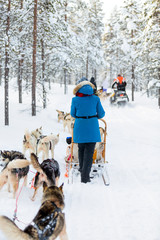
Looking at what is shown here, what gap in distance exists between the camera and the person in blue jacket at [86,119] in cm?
446

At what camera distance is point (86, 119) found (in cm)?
448

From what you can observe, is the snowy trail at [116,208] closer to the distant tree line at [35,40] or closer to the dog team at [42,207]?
the dog team at [42,207]

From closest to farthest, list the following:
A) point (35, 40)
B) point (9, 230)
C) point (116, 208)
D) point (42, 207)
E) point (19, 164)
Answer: point (9, 230)
point (42, 207)
point (19, 164)
point (116, 208)
point (35, 40)

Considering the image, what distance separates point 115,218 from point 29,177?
8.14 feet

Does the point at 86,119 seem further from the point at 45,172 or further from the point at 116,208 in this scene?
the point at 116,208

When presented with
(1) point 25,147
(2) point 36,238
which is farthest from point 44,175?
(1) point 25,147

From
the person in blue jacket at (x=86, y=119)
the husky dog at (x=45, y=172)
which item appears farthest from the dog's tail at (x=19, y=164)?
the person in blue jacket at (x=86, y=119)

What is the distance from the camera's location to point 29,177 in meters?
5.05

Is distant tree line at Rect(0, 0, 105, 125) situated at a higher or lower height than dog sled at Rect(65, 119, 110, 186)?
higher

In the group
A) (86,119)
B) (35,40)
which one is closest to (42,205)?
(86,119)

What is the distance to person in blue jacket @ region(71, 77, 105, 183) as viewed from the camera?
4.46 m

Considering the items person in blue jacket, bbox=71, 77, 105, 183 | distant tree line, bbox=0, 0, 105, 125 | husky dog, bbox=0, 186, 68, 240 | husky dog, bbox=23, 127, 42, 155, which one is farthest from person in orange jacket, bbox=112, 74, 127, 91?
husky dog, bbox=0, 186, 68, 240

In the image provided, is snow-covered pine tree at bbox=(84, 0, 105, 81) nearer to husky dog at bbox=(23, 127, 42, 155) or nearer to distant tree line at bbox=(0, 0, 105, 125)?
distant tree line at bbox=(0, 0, 105, 125)

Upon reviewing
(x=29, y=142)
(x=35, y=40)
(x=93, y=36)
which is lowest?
(x=29, y=142)
